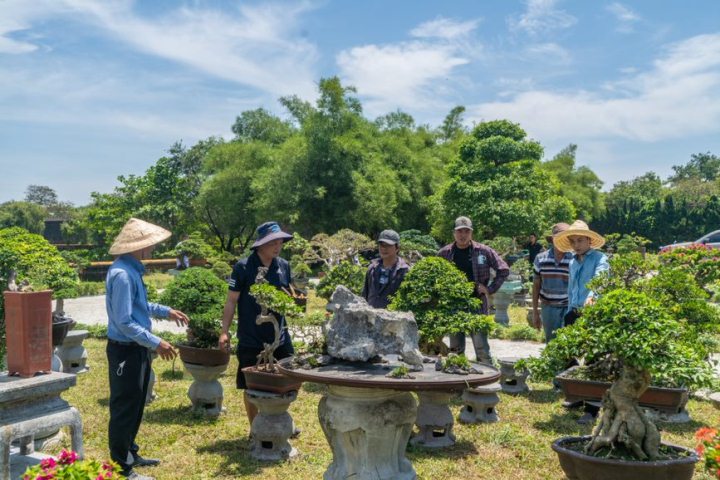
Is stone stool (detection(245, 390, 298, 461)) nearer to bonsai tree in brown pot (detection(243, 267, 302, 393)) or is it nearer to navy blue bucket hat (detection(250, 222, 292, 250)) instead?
bonsai tree in brown pot (detection(243, 267, 302, 393))

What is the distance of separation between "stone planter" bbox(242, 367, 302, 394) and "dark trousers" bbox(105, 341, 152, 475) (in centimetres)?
90

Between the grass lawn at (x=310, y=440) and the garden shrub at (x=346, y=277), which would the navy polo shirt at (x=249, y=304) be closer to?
the grass lawn at (x=310, y=440)

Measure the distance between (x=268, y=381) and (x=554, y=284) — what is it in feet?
11.5

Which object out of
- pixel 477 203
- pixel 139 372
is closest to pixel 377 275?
pixel 139 372

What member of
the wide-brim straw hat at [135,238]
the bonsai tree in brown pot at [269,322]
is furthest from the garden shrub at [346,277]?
the wide-brim straw hat at [135,238]

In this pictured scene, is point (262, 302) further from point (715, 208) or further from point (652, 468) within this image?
point (715, 208)

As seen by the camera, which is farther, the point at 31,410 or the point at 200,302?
the point at 200,302

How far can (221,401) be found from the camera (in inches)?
256

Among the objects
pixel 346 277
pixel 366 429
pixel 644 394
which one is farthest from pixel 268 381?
pixel 346 277

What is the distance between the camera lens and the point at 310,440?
565 centimetres

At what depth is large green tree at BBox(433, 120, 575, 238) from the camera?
21.1 m

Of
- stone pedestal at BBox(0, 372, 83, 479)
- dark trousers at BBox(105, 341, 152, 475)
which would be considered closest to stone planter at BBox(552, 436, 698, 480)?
dark trousers at BBox(105, 341, 152, 475)

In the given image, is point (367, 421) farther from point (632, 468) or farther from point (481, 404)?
point (481, 404)

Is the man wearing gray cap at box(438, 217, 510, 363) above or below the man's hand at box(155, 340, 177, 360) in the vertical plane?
above
